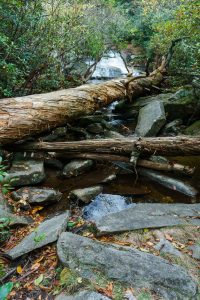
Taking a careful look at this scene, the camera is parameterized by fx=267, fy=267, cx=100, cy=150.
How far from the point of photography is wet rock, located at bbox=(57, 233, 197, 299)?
247 cm

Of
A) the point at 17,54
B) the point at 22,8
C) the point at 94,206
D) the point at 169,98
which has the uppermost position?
the point at 22,8

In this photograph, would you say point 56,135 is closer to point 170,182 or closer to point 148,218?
point 170,182

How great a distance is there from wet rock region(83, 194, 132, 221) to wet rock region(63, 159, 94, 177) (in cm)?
82

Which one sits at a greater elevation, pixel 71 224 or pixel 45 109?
pixel 45 109

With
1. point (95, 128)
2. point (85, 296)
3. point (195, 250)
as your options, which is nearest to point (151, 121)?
point (95, 128)

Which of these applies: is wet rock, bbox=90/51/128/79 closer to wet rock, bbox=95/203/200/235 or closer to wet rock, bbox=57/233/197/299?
wet rock, bbox=95/203/200/235

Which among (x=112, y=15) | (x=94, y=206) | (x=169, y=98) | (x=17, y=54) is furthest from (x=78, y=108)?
(x=112, y=15)

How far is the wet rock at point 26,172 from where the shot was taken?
4.60 metres

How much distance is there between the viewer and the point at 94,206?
4.40 meters

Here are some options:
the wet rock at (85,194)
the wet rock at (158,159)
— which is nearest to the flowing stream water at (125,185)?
the wet rock at (85,194)

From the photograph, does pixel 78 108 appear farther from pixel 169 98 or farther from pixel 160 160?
pixel 169 98

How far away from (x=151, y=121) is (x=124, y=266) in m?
5.14

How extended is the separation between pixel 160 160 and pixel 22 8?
16.6ft

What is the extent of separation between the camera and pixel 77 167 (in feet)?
17.2
